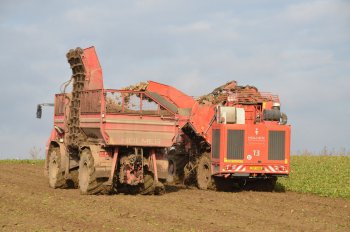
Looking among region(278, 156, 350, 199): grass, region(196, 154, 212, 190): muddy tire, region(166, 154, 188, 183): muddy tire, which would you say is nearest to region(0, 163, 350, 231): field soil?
region(278, 156, 350, 199): grass

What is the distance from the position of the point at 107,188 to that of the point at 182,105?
18.8ft

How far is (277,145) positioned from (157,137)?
463 centimetres

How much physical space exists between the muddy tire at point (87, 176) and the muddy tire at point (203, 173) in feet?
15.6

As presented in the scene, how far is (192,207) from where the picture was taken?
16984 millimetres

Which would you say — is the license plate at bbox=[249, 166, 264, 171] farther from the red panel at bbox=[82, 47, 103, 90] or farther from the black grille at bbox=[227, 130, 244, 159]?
the red panel at bbox=[82, 47, 103, 90]

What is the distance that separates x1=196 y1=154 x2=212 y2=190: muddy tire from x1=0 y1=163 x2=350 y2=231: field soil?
1.19m

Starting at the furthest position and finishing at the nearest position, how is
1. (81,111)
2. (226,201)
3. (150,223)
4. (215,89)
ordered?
(215,89)
(81,111)
(226,201)
(150,223)

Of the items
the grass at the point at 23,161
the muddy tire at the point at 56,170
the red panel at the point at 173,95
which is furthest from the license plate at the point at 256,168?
the grass at the point at 23,161

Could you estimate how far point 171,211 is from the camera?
16.0 m

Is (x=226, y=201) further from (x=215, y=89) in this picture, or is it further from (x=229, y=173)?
(x=215, y=89)

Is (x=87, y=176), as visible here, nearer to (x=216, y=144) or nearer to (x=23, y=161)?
(x=216, y=144)

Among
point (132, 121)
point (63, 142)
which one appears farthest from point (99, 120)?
point (63, 142)

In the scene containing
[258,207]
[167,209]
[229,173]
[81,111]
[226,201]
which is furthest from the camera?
[229,173]

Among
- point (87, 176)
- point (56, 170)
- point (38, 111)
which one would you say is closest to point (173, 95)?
point (38, 111)
